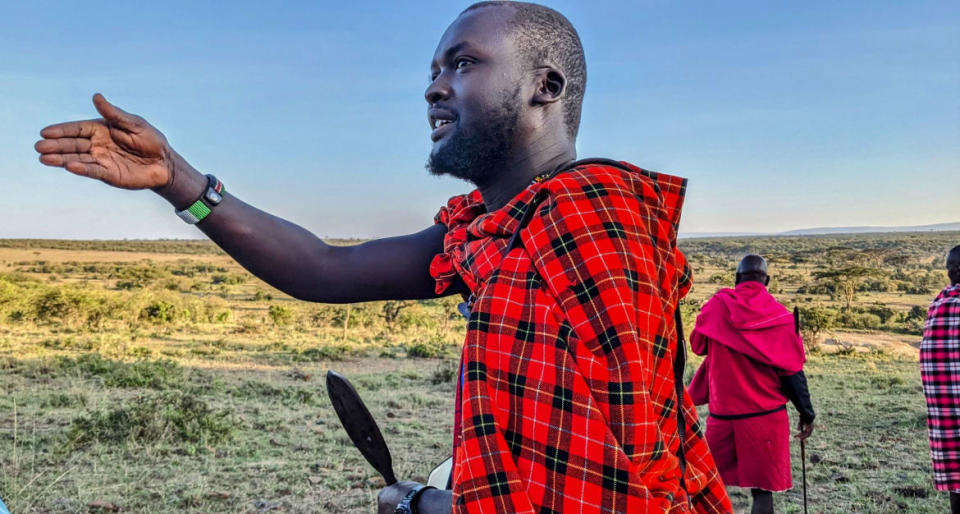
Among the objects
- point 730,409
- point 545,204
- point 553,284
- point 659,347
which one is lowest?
point 730,409

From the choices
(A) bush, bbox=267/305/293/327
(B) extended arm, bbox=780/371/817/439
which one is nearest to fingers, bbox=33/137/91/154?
(B) extended arm, bbox=780/371/817/439

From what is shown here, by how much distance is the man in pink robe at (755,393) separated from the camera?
15.7ft

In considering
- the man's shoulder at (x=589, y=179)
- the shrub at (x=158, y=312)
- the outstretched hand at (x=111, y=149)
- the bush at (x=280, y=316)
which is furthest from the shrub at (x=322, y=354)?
the man's shoulder at (x=589, y=179)

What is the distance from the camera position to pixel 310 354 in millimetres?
13688

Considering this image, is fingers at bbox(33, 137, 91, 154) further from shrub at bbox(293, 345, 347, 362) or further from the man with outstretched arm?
shrub at bbox(293, 345, 347, 362)

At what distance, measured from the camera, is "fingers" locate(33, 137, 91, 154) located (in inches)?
48.8

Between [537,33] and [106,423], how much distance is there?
22.3 feet

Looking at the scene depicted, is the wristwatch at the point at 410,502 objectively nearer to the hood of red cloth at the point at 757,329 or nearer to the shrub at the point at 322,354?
the hood of red cloth at the point at 757,329

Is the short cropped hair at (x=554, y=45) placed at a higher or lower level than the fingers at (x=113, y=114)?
higher

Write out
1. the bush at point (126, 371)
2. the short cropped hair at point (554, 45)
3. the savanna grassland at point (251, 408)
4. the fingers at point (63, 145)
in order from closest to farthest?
1. the fingers at point (63, 145)
2. the short cropped hair at point (554, 45)
3. the savanna grassland at point (251, 408)
4. the bush at point (126, 371)

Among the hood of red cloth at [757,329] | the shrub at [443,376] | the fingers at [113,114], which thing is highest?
the fingers at [113,114]

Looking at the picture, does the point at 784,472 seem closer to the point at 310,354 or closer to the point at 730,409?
the point at 730,409

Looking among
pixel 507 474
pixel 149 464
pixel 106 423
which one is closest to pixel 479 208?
pixel 507 474

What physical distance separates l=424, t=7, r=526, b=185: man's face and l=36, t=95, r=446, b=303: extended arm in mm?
353
